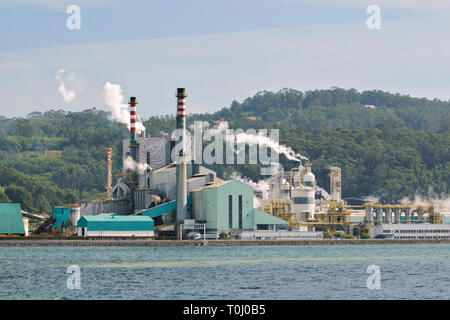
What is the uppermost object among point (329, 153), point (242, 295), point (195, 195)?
point (329, 153)

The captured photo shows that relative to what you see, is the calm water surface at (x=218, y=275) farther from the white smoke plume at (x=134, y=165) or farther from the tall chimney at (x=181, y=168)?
the white smoke plume at (x=134, y=165)

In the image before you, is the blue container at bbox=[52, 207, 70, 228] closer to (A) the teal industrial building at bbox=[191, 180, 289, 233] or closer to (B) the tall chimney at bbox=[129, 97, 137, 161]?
(B) the tall chimney at bbox=[129, 97, 137, 161]

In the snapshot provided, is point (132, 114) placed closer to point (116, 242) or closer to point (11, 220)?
point (11, 220)

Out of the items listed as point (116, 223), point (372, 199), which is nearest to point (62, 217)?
point (116, 223)

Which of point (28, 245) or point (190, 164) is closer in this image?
point (28, 245)

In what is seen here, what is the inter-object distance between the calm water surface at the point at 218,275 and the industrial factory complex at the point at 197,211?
2108 centimetres

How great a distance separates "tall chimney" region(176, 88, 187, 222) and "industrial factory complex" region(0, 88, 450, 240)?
123 millimetres

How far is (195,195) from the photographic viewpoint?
4363 inches

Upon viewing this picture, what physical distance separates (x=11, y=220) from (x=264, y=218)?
103ft

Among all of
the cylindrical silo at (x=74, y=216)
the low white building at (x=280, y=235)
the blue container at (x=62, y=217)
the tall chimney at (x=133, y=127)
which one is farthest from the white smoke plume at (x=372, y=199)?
the cylindrical silo at (x=74, y=216)
